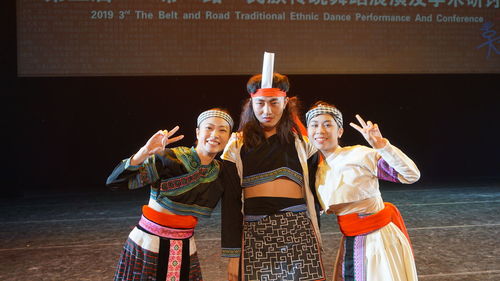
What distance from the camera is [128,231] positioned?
3473mm

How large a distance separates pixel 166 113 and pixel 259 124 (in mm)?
3474

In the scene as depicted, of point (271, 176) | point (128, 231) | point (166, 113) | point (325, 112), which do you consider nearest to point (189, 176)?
point (271, 176)

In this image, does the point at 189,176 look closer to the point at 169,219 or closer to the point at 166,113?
the point at 169,219

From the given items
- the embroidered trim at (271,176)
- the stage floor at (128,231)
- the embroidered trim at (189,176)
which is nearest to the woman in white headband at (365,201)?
the embroidered trim at (271,176)

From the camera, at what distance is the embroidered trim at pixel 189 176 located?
161 centimetres

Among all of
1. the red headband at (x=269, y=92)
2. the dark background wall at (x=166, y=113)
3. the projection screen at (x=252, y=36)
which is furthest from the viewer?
the dark background wall at (x=166, y=113)

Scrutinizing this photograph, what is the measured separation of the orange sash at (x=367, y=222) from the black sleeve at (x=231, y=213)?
403 millimetres

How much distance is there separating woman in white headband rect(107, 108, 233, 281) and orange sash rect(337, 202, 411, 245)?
52cm

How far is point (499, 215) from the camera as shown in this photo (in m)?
3.82

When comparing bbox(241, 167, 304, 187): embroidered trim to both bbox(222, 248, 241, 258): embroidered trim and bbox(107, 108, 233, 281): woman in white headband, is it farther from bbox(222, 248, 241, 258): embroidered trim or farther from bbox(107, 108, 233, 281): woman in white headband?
bbox(222, 248, 241, 258): embroidered trim

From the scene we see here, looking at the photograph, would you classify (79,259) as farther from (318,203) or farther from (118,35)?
(118,35)

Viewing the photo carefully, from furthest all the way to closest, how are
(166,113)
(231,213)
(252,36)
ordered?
(166,113) < (252,36) < (231,213)

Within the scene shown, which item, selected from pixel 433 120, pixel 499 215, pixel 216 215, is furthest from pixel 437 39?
pixel 216 215

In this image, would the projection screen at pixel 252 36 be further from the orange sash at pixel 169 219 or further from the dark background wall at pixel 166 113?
the orange sash at pixel 169 219
